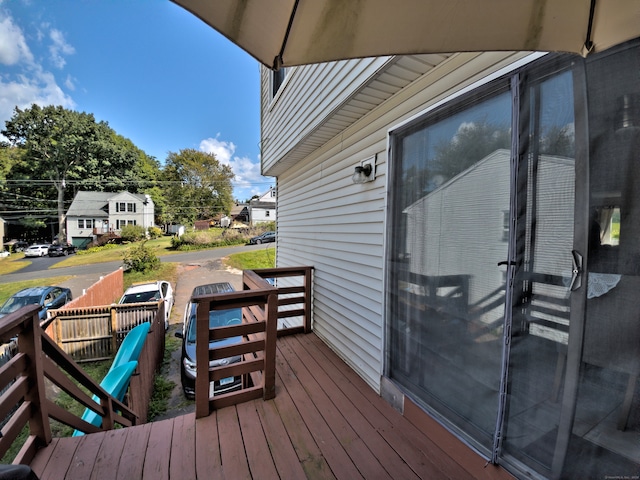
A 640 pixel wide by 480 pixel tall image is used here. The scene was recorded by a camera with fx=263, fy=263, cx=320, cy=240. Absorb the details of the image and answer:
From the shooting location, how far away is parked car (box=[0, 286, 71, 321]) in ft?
22.8

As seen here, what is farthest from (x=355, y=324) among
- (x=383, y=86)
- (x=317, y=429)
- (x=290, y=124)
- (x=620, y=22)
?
(x=290, y=124)

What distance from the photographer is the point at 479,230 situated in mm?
1465

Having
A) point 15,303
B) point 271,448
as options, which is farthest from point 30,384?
Result: point 15,303

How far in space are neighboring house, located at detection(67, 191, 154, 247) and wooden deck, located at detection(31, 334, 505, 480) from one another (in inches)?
1195

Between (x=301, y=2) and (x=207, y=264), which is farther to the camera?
(x=207, y=264)

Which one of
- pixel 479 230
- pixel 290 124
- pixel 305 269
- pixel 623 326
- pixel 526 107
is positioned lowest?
pixel 305 269

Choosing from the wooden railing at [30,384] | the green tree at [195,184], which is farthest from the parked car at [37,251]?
the wooden railing at [30,384]

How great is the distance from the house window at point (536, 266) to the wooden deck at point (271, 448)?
0.35 meters

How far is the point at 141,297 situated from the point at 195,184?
2967cm

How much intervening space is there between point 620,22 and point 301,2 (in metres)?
0.99

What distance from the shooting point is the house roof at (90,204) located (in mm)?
27625

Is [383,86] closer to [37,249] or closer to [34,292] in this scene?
[34,292]

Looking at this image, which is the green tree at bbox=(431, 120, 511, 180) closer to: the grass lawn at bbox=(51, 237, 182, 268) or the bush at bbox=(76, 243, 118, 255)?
the grass lawn at bbox=(51, 237, 182, 268)

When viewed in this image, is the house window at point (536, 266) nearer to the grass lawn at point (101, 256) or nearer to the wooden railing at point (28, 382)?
the wooden railing at point (28, 382)
